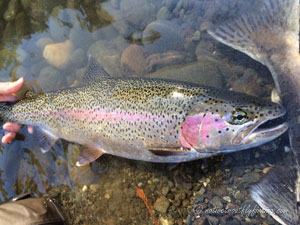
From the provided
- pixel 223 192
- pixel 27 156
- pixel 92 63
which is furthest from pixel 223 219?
pixel 27 156

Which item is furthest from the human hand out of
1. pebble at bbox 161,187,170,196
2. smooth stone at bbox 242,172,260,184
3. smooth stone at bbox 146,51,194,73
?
smooth stone at bbox 242,172,260,184

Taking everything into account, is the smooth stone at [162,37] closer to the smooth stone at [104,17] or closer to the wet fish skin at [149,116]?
the smooth stone at [104,17]

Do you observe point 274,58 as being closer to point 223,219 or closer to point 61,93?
point 223,219

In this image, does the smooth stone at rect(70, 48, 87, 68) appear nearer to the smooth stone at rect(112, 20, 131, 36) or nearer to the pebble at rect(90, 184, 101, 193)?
the smooth stone at rect(112, 20, 131, 36)

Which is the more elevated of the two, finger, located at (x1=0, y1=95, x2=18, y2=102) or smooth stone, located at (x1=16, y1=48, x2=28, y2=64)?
smooth stone, located at (x1=16, y1=48, x2=28, y2=64)

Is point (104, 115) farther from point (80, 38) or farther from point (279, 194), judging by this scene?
point (279, 194)

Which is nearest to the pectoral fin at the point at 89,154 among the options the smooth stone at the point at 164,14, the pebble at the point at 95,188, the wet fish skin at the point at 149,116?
the wet fish skin at the point at 149,116
